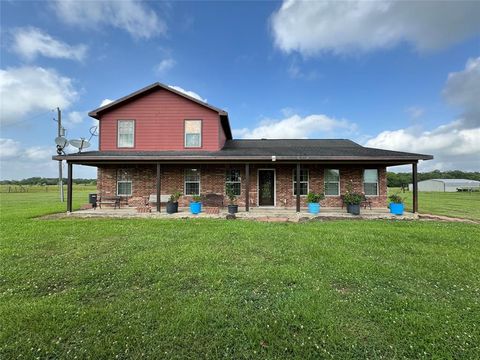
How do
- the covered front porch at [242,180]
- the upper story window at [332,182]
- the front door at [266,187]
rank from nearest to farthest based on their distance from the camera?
the covered front porch at [242,180] → the upper story window at [332,182] → the front door at [266,187]

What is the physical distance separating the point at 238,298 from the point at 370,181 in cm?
1168

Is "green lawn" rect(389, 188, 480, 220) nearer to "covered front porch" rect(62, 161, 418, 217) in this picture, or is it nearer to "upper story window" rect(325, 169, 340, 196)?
"covered front porch" rect(62, 161, 418, 217)

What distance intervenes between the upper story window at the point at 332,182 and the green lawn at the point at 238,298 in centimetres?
652

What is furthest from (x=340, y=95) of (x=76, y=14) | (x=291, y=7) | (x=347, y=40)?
(x=76, y=14)

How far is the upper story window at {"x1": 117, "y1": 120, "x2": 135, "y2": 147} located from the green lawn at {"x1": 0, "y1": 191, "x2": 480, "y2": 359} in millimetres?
7366

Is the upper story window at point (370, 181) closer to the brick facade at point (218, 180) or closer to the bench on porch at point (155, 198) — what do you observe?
the brick facade at point (218, 180)

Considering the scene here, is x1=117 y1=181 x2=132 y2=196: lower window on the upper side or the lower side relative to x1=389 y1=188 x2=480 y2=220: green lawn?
upper

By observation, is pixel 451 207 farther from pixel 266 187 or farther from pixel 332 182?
pixel 266 187

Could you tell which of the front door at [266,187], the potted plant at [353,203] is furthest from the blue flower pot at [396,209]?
the front door at [266,187]

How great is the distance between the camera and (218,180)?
41.1 feet

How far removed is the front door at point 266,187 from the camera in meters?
12.7

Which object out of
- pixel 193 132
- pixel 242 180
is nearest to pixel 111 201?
pixel 193 132

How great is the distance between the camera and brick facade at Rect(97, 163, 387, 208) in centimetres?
1245

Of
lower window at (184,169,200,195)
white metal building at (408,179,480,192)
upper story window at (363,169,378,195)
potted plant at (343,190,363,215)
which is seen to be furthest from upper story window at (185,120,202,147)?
white metal building at (408,179,480,192)
